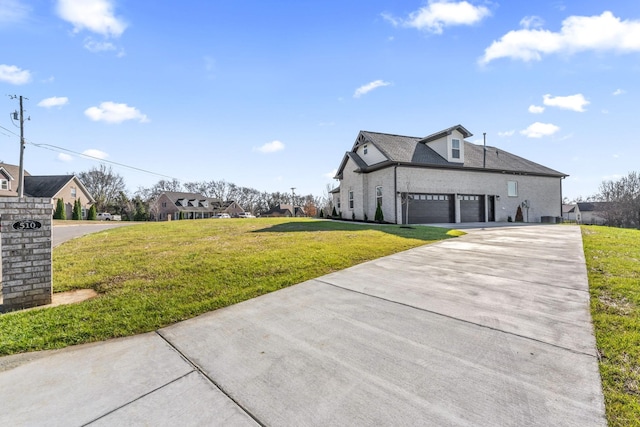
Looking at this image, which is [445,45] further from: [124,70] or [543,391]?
[124,70]

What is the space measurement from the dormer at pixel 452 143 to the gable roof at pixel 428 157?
7 centimetres

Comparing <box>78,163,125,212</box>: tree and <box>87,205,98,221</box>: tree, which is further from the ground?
<box>78,163,125,212</box>: tree

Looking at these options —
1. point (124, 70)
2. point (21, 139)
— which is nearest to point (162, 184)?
point (21, 139)

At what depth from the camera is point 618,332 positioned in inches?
116

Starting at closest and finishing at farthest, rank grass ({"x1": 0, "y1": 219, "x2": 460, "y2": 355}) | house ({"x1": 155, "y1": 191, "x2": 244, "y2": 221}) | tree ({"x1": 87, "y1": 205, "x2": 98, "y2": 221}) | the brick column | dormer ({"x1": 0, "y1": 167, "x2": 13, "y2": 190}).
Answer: grass ({"x1": 0, "y1": 219, "x2": 460, "y2": 355}) < the brick column < dormer ({"x1": 0, "y1": 167, "x2": 13, "y2": 190}) < tree ({"x1": 87, "y1": 205, "x2": 98, "y2": 221}) < house ({"x1": 155, "y1": 191, "x2": 244, "y2": 221})

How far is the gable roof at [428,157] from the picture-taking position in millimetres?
19781

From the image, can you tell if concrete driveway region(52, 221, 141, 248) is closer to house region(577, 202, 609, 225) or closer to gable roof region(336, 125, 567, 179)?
gable roof region(336, 125, 567, 179)

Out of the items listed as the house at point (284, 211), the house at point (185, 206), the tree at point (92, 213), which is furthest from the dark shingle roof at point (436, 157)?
the house at point (185, 206)

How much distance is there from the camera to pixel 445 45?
10852 millimetres

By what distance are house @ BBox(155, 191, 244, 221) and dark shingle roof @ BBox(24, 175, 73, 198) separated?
16.3 m

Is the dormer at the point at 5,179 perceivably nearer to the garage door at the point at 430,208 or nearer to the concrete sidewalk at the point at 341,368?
the garage door at the point at 430,208

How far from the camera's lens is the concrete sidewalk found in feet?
6.49

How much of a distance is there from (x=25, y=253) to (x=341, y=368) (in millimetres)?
4810

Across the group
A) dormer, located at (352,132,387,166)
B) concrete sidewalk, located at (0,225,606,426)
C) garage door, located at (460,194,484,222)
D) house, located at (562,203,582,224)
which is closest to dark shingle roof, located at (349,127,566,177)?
dormer, located at (352,132,387,166)
